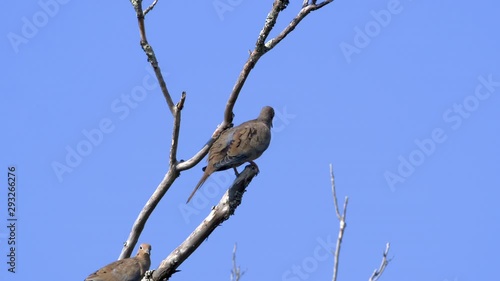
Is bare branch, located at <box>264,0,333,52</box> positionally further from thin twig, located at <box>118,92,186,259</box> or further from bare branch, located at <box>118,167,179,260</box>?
bare branch, located at <box>118,167,179,260</box>

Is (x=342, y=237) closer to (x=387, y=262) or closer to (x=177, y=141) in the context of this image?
(x=387, y=262)

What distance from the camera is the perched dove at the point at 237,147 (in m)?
8.45

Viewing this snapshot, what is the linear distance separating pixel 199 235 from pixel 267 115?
10.8ft

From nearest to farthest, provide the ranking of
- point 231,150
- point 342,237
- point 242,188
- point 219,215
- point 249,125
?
point 342,237
point 219,215
point 242,188
point 231,150
point 249,125

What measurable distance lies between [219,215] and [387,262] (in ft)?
4.80

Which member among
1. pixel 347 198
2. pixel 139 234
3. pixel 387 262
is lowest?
pixel 387 262

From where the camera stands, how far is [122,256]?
8.16 m

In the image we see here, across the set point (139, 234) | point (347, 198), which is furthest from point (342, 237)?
point (139, 234)

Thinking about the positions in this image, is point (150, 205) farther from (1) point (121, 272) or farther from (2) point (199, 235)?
(1) point (121, 272)

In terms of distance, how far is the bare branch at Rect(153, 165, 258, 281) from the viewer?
272 inches

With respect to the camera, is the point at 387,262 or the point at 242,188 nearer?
the point at 387,262

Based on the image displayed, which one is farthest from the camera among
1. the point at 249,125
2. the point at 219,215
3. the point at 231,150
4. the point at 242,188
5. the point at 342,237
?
the point at 249,125

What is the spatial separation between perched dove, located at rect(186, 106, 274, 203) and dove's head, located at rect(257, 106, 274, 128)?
1.18 feet

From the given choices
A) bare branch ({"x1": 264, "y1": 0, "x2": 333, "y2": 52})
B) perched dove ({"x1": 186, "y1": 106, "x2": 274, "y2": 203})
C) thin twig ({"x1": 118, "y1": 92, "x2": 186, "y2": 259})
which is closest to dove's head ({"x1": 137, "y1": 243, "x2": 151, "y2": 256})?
thin twig ({"x1": 118, "y1": 92, "x2": 186, "y2": 259})
